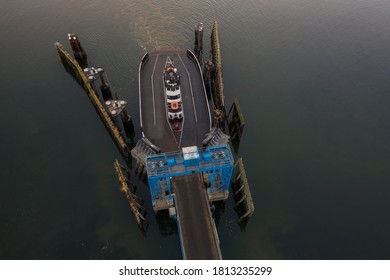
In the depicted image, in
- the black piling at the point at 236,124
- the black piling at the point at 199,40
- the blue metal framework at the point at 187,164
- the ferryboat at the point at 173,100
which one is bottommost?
the black piling at the point at 236,124

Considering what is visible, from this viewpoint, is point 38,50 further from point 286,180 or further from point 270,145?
point 286,180

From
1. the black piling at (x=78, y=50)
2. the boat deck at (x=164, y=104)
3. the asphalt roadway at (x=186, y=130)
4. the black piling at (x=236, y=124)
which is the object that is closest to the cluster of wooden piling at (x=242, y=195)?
the asphalt roadway at (x=186, y=130)

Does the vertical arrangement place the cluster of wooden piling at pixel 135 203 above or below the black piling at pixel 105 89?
below

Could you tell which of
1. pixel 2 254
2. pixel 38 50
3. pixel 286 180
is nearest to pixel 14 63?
pixel 38 50

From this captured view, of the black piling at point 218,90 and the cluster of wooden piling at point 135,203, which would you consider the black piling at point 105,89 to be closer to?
the cluster of wooden piling at point 135,203

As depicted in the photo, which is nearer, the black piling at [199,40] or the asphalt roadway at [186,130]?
the asphalt roadway at [186,130]

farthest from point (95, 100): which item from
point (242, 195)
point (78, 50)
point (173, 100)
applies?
point (242, 195)

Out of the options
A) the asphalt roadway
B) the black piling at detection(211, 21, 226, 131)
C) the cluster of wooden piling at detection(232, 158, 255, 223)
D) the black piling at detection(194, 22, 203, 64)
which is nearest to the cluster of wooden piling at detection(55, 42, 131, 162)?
the asphalt roadway
